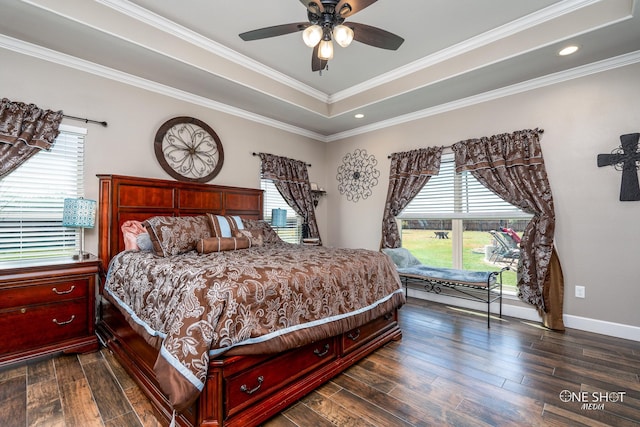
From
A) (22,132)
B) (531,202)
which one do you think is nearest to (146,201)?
(22,132)

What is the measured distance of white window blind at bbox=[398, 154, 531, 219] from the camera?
3.62 metres

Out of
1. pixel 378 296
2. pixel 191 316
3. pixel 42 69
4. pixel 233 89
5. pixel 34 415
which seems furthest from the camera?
pixel 233 89

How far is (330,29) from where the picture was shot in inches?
83.4

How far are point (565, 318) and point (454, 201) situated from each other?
5.77 feet

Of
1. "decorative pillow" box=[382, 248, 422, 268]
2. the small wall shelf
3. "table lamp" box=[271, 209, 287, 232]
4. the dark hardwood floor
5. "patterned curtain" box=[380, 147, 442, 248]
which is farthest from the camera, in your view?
the small wall shelf

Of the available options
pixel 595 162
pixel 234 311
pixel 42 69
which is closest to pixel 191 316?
pixel 234 311

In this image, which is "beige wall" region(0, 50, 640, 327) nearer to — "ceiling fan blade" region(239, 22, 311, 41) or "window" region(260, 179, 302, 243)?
"window" region(260, 179, 302, 243)

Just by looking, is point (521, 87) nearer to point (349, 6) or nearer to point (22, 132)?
point (349, 6)

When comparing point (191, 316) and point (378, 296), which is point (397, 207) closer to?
point (378, 296)

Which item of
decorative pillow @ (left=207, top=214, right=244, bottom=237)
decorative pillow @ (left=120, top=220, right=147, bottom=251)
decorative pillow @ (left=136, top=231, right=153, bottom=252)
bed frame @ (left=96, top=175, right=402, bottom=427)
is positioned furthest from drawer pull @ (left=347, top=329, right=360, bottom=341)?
decorative pillow @ (left=120, top=220, right=147, bottom=251)

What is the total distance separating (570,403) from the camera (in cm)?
181

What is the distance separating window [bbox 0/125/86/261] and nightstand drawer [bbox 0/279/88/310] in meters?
0.63

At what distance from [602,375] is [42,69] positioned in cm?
546

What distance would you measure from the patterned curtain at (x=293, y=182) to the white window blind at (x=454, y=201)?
1550mm
